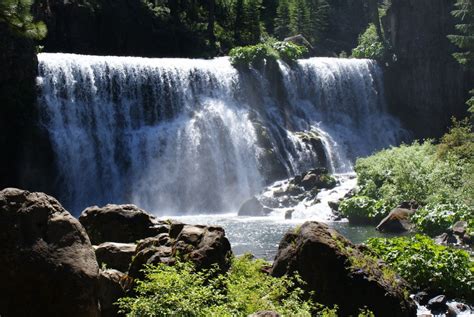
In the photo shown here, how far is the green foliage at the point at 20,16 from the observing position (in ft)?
63.8

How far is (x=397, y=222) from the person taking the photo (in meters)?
23.5

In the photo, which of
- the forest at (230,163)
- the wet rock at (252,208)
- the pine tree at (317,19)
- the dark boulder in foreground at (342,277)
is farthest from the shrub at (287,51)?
the dark boulder in foreground at (342,277)

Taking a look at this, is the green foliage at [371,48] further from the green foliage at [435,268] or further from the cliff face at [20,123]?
the green foliage at [435,268]

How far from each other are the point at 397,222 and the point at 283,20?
41383 millimetres

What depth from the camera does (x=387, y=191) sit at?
27469mm

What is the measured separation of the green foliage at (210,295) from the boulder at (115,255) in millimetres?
1714

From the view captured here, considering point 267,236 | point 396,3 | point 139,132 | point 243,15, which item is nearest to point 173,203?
point 139,132

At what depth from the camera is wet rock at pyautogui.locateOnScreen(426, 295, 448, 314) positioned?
12.3 m

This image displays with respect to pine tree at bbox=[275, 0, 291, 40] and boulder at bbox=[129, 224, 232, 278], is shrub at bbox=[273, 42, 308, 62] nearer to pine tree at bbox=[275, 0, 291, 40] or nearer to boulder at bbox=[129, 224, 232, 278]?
pine tree at bbox=[275, 0, 291, 40]

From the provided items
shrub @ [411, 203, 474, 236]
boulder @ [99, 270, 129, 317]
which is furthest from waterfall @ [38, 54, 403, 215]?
boulder @ [99, 270, 129, 317]

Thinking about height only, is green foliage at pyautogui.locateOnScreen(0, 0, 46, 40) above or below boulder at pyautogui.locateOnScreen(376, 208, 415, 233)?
above

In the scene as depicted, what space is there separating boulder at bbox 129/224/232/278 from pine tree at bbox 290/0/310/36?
51592mm

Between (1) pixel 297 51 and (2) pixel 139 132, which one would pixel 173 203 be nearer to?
(2) pixel 139 132

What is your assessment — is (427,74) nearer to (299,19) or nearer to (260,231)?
(299,19)
